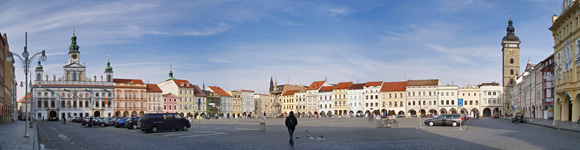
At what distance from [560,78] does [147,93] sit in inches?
3881

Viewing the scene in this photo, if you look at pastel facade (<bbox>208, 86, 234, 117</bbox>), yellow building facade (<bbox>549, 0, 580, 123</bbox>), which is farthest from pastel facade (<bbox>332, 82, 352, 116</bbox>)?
yellow building facade (<bbox>549, 0, 580, 123</bbox>)

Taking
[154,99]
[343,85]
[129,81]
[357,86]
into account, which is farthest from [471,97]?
[129,81]

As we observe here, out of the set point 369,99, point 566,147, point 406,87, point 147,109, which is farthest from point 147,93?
point 566,147

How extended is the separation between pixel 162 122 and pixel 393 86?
337 feet

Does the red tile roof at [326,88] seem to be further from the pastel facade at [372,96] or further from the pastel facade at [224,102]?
the pastel facade at [224,102]

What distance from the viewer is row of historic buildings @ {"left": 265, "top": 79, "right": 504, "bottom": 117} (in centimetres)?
12312

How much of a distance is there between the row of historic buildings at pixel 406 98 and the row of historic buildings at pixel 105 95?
78.8ft

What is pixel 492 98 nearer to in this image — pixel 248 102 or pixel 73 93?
pixel 248 102

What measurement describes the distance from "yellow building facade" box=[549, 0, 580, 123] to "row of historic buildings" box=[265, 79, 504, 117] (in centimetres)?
5965

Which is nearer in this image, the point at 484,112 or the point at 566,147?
the point at 566,147

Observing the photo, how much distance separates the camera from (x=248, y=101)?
159875mm

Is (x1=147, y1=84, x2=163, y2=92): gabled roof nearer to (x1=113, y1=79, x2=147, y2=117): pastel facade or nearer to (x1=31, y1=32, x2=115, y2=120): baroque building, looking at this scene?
(x1=113, y1=79, x2=147, y2=117): pastel facade

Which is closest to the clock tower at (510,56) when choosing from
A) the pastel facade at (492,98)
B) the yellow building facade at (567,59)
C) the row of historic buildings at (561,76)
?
the pastel facade at (492,98)

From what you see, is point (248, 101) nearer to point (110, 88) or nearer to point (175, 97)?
point (175, 97)
